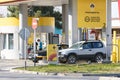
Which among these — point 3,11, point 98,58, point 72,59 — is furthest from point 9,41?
point 3,11

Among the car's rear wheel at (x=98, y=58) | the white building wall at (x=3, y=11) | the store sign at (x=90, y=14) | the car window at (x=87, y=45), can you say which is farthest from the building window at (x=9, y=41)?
the white building wall at (x=3, y=11)

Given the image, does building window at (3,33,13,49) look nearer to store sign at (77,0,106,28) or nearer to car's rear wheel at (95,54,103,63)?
store sign at (77,0,106,28)

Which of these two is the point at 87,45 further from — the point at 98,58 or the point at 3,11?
the point at 3,11

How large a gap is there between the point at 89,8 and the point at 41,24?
40.0ft

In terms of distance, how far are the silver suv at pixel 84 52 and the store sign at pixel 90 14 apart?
5.06 feet

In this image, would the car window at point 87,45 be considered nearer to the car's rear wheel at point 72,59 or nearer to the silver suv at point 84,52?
the silver suv at point 84,52

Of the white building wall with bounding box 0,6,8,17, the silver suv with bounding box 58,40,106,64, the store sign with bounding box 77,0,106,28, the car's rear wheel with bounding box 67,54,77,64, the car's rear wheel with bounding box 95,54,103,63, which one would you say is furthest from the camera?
the white building wall with bounding box 0,6,8,17

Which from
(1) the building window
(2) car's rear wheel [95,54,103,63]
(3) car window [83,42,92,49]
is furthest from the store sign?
(1) the building window

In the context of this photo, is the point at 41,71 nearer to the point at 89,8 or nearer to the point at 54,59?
the point at 54,59

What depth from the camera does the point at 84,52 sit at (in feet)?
126

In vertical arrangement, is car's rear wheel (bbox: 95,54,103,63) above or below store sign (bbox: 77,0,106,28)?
below

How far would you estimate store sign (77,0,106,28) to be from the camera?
39031 mm

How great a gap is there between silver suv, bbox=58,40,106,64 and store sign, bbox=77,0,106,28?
154cm

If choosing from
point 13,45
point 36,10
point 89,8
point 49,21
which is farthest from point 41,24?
point 36,10
